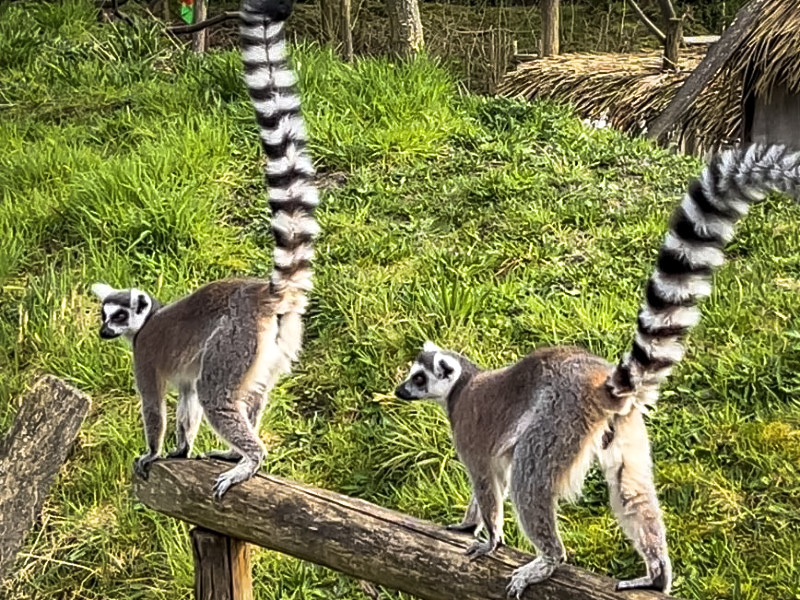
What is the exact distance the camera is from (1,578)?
10.1ft

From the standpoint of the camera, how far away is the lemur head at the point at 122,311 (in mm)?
2473

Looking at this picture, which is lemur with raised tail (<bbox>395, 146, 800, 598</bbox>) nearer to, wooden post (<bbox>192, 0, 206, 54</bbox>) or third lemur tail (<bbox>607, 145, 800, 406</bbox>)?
third lemur tail (<bbox>607, 145, 800, 406</bbox>)

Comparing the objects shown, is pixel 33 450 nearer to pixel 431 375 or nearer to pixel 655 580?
pixel 431 375

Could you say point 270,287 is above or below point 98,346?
above

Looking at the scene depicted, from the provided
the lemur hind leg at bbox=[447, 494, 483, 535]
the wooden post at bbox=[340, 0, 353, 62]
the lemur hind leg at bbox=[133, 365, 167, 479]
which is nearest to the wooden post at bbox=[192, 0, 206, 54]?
the wooden post at bbox=[340, 0, 353, 62]

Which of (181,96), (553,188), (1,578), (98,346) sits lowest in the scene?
(1,578)

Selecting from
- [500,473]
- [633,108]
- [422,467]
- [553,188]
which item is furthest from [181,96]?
[500,473]

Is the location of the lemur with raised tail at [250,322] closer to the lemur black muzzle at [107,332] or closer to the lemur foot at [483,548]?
the lemur black muzzle at [107,332]

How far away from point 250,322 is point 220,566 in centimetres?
63

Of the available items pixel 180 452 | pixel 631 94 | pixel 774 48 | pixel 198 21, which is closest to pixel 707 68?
pixel 774 48

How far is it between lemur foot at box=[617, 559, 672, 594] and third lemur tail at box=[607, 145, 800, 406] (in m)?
0.28

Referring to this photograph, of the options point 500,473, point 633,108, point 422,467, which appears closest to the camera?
point 500,473

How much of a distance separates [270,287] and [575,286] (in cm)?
208

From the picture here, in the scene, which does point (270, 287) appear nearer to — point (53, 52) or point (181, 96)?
point (181, 96)
